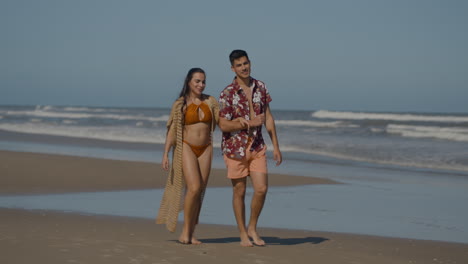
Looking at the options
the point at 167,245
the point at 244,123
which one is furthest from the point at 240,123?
the point at 167,245

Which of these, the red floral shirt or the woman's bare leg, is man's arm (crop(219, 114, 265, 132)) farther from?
the woman's bare leg

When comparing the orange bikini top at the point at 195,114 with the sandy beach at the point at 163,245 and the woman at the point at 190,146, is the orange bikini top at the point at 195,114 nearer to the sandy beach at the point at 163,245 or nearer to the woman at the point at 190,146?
the woman at the point at 190,146

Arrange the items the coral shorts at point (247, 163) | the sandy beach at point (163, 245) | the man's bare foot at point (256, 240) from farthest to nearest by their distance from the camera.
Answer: the man's bare foot at point (256, 240), the coral shorts at point (247, 163), the sandy beach at point (163, 245)

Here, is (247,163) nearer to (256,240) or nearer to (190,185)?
(190,185)

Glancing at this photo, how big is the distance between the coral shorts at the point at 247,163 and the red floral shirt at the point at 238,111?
4cm

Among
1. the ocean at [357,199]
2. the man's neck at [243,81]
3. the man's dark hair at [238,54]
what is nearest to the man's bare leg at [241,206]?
the man's neck at [243,81]

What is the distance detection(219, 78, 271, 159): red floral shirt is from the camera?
563 centimetres

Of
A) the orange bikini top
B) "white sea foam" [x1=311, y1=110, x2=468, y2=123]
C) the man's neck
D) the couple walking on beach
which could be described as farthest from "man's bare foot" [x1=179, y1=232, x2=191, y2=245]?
"white sea foam" [x1=311, y1=110, x2=468, y2=123]

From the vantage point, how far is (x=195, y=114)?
5711 millimetres

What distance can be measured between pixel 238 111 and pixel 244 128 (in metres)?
0.18

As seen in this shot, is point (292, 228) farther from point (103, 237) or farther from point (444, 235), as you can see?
point (103, 237)

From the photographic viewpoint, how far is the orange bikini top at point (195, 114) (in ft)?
18.7

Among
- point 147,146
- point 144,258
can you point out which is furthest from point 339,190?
point 147,146

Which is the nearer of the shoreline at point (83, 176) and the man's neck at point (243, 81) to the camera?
the man's neck at point (243, 81)
